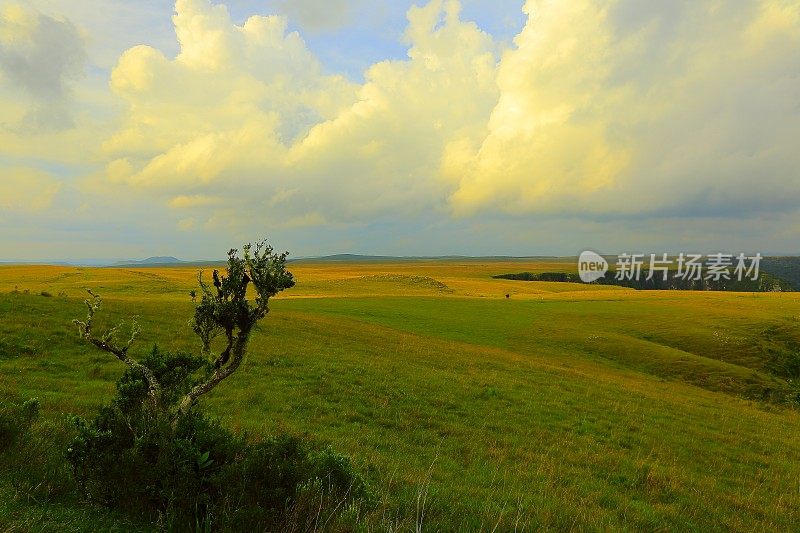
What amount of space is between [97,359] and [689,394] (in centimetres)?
3357

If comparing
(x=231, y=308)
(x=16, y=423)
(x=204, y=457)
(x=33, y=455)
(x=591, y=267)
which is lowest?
(x=33, y=455)

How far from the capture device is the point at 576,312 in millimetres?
62125

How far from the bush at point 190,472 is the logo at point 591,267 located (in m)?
180

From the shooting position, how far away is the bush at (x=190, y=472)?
534cm

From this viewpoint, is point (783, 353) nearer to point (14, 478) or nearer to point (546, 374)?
point (546, 374)

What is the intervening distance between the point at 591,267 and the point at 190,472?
201 m

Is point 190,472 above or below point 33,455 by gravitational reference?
above

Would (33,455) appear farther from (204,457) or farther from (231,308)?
(231,308)

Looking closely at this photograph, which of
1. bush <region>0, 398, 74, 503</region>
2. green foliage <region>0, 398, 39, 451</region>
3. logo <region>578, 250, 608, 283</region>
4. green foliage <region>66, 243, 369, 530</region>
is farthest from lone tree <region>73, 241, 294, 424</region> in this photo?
logo <region>578, 250, 608, 283</region>

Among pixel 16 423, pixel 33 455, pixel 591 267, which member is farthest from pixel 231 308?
pixel 591 267

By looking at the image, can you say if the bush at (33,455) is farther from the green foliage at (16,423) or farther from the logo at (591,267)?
the logo at (591,267)

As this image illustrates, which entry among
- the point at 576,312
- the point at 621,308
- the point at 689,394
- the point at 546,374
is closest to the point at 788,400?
the point at 689,394

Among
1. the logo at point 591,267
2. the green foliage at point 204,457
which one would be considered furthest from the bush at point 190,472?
the logo at point 591,267

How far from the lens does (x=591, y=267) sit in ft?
621
